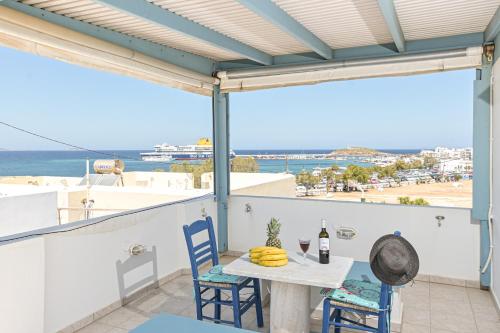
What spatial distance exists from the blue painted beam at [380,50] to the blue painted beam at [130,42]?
42 centimetres

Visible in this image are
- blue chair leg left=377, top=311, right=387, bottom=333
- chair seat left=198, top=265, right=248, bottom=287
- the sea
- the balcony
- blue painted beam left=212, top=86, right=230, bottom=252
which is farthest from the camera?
blue painted beam left=212, top=86, right=230, bottom=252

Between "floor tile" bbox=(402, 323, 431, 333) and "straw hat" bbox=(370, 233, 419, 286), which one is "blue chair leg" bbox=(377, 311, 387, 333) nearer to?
"straw hat" bbox=(370, 233, 419, 286)

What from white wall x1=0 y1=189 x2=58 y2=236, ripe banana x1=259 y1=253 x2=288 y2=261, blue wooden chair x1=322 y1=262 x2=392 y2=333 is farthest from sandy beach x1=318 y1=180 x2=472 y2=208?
white wall x1=0 y1=189 x2=58 y2=236

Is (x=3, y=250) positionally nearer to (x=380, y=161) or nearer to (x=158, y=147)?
(x=380, y=161)

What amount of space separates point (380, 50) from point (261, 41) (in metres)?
1.27

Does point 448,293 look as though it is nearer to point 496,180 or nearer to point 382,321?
point 496,180

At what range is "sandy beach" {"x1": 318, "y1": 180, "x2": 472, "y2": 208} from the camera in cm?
391

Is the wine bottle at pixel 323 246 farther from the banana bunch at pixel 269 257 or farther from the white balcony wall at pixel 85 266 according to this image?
the white balcony wall at pixel 85 266

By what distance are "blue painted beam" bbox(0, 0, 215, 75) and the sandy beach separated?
218cm

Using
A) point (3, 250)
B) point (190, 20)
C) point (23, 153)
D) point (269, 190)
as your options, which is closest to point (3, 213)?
point (3, 250)

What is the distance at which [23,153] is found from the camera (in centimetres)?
456

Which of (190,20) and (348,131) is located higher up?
(190,20)

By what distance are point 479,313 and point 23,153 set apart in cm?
507

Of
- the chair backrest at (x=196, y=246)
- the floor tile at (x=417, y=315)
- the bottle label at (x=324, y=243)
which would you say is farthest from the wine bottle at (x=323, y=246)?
the floor tile at (x=417, y=315)
